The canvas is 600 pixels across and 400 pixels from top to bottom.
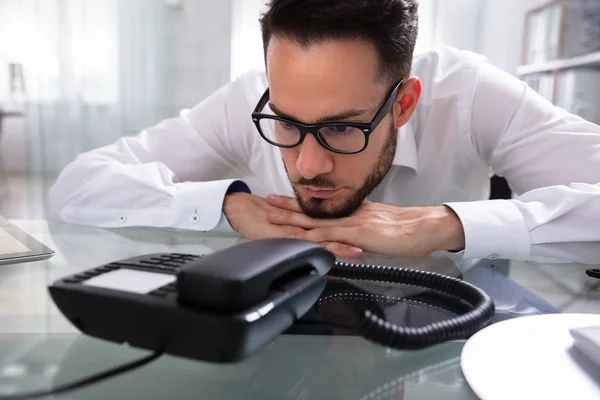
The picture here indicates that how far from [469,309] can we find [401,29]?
1.92 feet

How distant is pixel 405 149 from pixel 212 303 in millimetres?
929

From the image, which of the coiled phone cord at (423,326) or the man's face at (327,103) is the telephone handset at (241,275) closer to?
the coiled phone cord at (423,326)

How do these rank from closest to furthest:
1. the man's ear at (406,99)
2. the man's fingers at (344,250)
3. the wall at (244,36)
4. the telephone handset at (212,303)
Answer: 1. the telephone handset at (212,303)
2. the man's fingers at (344,250)
3. the man's ear at (406,99)
4. the wall at (244,36)

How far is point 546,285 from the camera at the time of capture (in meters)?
0.65

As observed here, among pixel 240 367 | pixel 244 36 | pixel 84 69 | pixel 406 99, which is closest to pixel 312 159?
pixel 406 99

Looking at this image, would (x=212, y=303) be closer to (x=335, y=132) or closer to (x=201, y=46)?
(x=335, y=132)

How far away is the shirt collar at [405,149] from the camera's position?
1181mm

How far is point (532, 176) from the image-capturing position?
111cm

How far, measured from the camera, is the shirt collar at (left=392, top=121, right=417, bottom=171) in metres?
1.18

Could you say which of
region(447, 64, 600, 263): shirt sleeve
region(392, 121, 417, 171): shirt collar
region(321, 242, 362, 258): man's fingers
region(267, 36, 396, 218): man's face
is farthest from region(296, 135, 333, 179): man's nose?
region(392, 121, 417, 171): shirt collar

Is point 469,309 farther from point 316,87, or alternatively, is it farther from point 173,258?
point 316,87

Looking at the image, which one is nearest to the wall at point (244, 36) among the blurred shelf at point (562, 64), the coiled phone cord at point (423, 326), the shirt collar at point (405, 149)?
the blurred shelf at point (562, 64)

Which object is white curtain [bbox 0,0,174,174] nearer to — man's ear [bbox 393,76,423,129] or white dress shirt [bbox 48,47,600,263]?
white dress shirt [bbox 48,47,600,263]

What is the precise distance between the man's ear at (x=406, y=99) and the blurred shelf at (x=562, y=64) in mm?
1542
